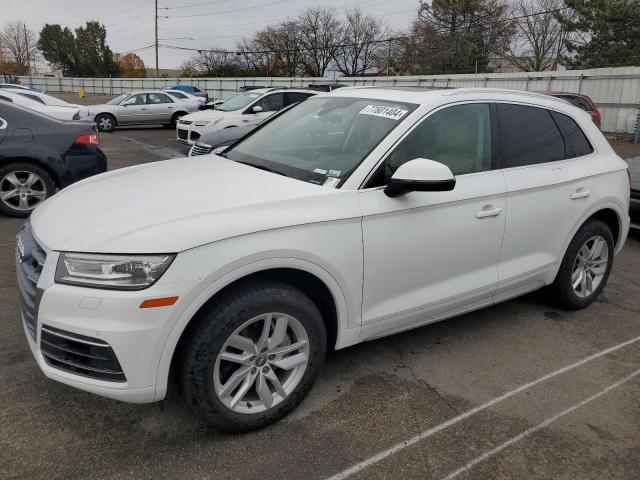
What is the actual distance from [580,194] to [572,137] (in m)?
0.46

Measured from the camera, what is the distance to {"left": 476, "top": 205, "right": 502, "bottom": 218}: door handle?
327 cm

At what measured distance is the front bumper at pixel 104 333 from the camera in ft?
7.23

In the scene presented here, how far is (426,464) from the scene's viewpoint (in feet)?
8.23

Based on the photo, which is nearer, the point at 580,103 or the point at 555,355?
the point at 555,355

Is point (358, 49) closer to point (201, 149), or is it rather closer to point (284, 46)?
point (284, 46)

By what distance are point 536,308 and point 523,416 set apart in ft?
5.46

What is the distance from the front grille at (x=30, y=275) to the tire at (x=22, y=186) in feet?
13.4

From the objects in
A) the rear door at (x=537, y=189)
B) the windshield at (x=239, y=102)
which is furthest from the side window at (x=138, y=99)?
the rear door at (x=537, y=189)

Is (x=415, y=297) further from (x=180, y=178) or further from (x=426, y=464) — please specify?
(x=180, y=178)

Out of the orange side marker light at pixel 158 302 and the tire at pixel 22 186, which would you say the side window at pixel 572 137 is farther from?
the tire at pixel 22 186

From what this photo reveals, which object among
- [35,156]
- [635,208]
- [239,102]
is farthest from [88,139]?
[239,102]

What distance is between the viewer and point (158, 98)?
20.5 metres

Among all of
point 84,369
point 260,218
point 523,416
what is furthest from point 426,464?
point 84,369

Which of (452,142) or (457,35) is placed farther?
(457,35)
